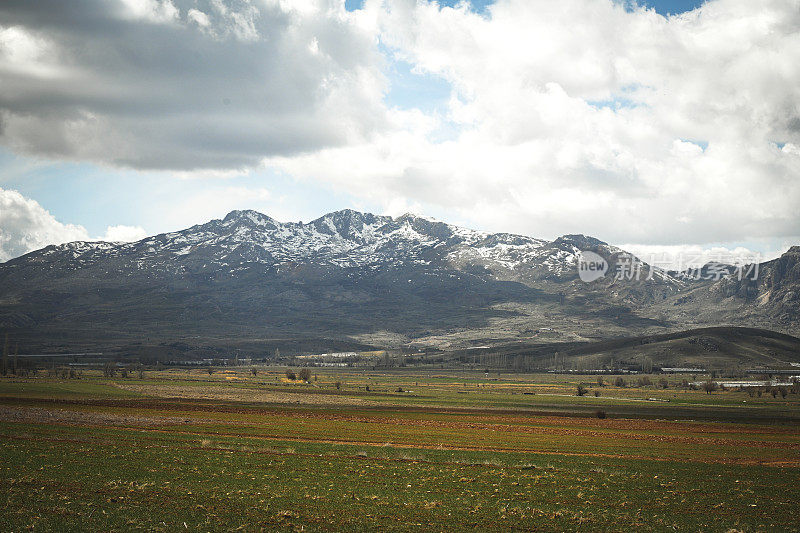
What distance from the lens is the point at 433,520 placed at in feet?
86.3

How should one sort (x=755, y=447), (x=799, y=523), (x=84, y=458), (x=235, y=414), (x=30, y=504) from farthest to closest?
(x=235, y=414), (x=755, y=447), (x=84, y=458), (x=799, y=523), (x=30, y=504)

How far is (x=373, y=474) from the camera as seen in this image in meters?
37.0

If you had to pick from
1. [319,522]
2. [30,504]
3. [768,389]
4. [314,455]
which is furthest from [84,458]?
[768,389]

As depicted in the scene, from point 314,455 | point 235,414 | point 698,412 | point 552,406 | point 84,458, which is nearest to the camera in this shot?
point 84,458

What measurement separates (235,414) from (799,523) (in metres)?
65.4

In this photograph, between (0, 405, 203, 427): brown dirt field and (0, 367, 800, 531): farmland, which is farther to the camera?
(0, 405, 203, 427): brown dirt field

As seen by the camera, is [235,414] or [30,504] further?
[235,414]

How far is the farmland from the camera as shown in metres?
25.8

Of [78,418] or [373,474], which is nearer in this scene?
[373,474]

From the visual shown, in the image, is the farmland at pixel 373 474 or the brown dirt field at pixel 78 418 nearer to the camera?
the farmland at pixel 373 474

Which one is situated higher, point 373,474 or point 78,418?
point 373,474

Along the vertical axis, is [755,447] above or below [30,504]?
below

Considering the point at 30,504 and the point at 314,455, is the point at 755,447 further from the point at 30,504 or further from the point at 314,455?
the point at 30,504

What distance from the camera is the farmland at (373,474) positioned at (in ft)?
84.6
